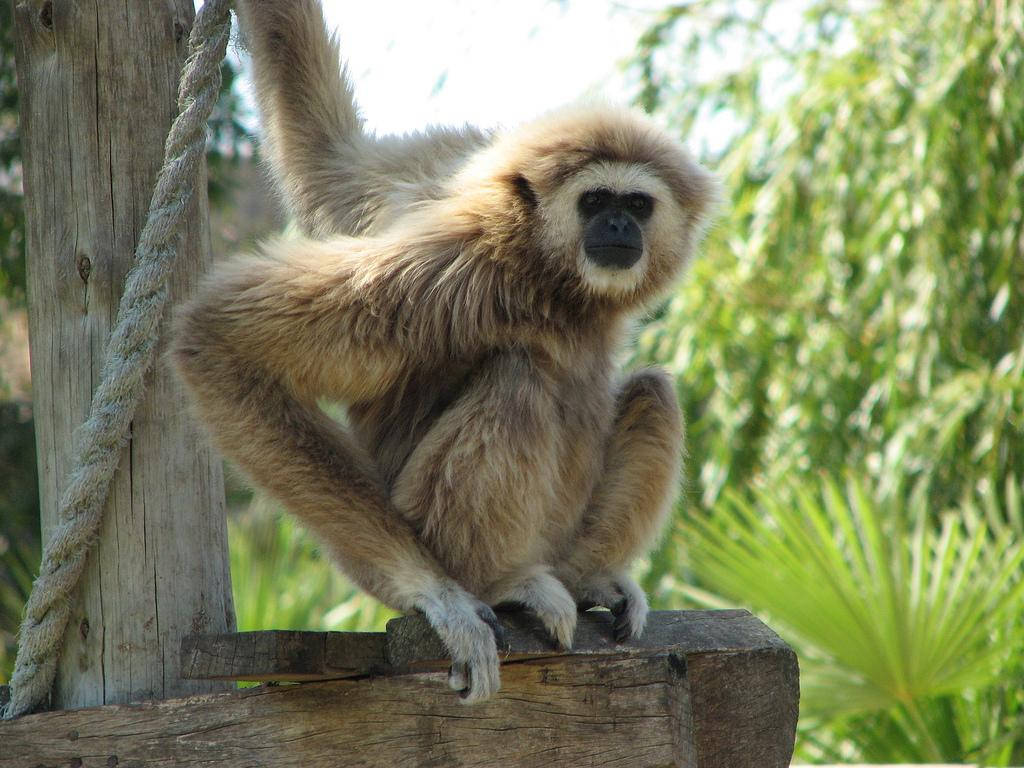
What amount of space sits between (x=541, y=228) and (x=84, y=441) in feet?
4.31

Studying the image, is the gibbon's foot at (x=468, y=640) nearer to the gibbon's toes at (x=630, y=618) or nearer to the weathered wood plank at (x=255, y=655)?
the weathered wood plank at (x=255, y=655)

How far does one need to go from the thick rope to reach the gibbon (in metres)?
0.13

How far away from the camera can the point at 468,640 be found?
2.54 metres

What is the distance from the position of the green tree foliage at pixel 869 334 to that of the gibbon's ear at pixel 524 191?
7.78ft

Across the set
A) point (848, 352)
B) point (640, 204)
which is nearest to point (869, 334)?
point (848, 352)

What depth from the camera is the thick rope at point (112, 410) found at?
2.57m

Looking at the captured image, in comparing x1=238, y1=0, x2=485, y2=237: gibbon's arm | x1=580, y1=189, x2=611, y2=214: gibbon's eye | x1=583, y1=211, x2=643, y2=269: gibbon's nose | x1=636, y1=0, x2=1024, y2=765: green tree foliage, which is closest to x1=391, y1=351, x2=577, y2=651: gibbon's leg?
x1=583, y1=211, x2=643, y2=269: gibbon's nose

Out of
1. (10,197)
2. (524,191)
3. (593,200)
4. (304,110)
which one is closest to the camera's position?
(524,191)

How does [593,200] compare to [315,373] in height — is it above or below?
above

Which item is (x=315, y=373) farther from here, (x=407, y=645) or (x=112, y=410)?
(x=407, y=645)

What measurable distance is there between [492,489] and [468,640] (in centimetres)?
41

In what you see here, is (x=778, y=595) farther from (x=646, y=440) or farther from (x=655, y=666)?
(x=655, y=666)

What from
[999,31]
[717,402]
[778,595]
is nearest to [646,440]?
[778,595]

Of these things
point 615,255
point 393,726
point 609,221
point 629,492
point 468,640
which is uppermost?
point 609,221
